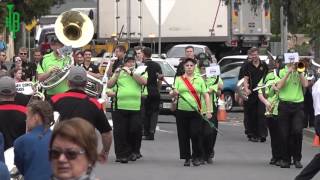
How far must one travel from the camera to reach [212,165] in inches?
585

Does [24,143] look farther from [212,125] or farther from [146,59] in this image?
[146,59]

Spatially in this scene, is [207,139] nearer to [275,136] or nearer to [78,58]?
[275,136]

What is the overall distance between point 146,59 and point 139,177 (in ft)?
15.0

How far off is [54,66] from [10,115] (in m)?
5.63

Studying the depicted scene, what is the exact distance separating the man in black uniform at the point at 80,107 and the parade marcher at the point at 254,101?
932cm

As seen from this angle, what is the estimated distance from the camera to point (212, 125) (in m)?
14.9

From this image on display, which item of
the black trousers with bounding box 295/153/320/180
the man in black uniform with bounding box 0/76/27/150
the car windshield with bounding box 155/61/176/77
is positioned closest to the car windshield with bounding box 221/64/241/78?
the car windshield with bounding box 155/61/176/77

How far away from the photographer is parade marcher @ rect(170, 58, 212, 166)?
560 inches

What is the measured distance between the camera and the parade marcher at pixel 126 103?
1460 centimetres

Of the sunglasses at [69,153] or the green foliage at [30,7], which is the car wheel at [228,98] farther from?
the sunglasses at [69,153]

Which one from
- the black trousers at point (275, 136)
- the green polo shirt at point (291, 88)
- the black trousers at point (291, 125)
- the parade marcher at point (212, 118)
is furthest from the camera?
the parade marcher at point (212, 118)

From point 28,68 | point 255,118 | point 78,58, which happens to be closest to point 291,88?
point 78,58

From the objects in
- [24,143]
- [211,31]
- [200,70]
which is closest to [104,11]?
[211,31]

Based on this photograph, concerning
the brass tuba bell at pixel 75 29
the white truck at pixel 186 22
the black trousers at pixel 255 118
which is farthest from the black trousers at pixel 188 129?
the white truck at pixel 186 22
